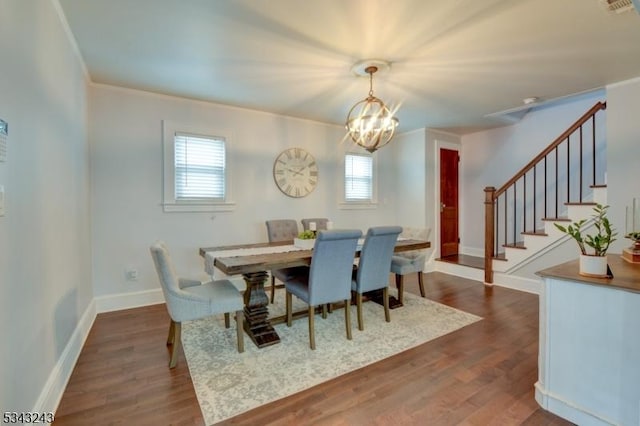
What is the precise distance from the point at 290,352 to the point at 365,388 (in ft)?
2.38

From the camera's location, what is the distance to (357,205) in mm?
5371

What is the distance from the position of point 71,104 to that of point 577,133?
6.28m

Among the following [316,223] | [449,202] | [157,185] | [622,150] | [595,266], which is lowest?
[595,266]

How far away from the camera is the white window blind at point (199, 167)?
3822 millimetres

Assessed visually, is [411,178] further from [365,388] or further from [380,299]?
[365,388]

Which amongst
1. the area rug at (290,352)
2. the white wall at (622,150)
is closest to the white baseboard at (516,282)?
the white wall at (622,150)

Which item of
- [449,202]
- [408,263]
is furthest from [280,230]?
[449,202]

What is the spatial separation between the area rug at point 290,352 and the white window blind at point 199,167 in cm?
165

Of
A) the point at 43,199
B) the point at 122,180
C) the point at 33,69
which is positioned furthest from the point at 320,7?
the point at 122,180

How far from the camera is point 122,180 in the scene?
→ 11.5 ft

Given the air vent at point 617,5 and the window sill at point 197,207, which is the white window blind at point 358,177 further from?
the air vent at point 617,5

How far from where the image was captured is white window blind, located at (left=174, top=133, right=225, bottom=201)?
3822 millimetres

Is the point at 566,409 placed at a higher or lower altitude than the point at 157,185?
lower

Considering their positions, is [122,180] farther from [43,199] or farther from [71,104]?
[43,199]
